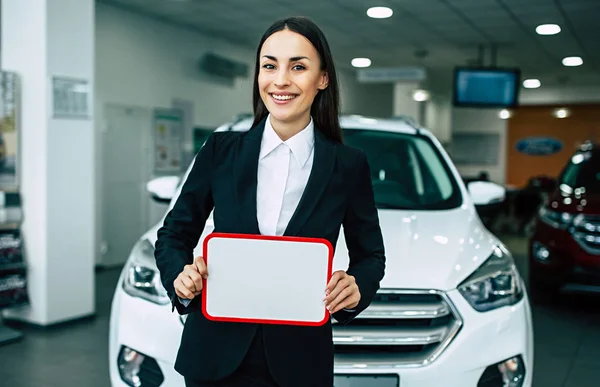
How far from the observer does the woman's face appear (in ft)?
4.09

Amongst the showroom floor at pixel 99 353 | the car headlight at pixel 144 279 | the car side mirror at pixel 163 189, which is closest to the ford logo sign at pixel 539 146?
the showroom floor at pixel 99 353

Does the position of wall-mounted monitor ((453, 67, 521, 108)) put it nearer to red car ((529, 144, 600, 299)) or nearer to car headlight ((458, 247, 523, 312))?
red car ((529, 144, 600, 299))

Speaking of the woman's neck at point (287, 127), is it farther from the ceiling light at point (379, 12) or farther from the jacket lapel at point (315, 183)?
the ceiling light at point (379, 12)

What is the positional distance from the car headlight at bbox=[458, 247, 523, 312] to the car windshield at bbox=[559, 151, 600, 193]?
11.9ft

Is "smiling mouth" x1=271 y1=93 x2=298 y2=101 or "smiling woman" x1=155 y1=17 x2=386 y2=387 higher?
"smiling mouth" x1=271 y1=93 x2=298 y2=101

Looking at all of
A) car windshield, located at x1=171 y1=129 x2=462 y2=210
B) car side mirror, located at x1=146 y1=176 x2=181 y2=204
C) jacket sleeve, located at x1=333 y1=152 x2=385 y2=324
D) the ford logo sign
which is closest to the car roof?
car windshield, located at x1=171 y1=129 x2=462 y2=210

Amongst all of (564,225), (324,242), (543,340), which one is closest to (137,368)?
(324,242)

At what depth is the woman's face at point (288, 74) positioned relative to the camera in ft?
4.09

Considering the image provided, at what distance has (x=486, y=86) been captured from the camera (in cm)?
1034

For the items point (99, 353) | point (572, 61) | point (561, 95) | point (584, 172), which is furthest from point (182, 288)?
point (561, 95)

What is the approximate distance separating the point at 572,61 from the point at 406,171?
1037cm

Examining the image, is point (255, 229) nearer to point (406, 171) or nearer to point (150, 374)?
point (150, 374)

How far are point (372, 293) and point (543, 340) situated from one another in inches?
154

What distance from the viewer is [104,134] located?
7.55 meters
